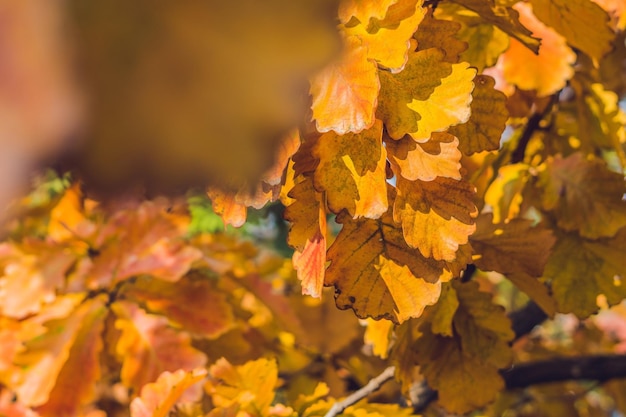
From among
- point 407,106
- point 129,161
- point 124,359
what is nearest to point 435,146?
point 407,106

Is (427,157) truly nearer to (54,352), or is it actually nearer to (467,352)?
(467,352)

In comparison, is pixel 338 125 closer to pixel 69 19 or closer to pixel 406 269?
pixel 406 269

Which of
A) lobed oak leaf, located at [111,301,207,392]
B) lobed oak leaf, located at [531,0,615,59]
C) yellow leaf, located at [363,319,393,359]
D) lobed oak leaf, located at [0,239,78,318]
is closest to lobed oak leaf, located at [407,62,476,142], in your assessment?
lobed oak leaf, located at [531,0,615,59]

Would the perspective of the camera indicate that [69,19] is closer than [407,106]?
Yes

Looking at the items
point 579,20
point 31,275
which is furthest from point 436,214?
point 31,275

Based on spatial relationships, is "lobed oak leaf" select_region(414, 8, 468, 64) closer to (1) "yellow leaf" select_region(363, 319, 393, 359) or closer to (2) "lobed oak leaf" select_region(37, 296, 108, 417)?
(1) "yellow leaf" select_region(363, 319, 393, 359)

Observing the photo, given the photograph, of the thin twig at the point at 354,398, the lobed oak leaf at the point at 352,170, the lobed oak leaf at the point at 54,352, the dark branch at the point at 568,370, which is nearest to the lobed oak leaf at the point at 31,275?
the lobed oak leaf at the point at 54,352
